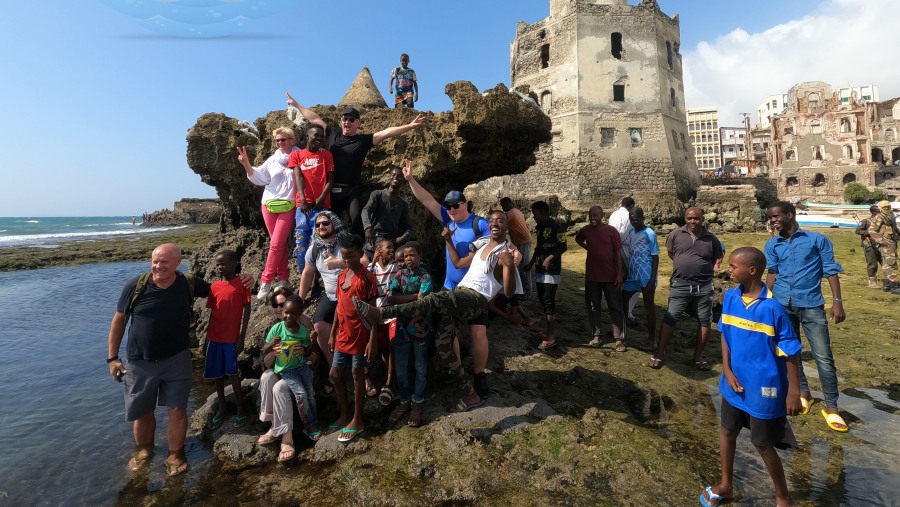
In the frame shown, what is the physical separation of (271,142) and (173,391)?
4439mm

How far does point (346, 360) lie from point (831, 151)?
5761 cm

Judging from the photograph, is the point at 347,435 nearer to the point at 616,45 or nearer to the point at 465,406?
the point at 465,406

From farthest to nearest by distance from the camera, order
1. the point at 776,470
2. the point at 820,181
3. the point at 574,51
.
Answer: the point at 820,181, the point at 574,51, the point at 776,470

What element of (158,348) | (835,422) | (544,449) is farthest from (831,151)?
(158,348)

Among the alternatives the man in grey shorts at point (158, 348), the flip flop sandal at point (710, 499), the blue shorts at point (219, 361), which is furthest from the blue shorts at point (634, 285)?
the man in grey shorts at point (158, 348)

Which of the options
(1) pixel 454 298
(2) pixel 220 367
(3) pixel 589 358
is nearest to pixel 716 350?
(3) pixel 589 358

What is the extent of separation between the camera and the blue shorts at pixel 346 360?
4027 mm

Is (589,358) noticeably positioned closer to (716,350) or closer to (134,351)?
(716,350)

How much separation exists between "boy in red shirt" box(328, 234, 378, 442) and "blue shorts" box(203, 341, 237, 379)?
4.21ft

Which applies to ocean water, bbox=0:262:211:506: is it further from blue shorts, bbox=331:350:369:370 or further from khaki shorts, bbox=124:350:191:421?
blue shorts, bbox=331:350:369:370

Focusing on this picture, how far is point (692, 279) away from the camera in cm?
539

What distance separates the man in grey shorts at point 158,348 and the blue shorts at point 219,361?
0.36m

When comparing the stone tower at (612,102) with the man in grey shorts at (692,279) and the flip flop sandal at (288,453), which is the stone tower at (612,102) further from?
the flip flop sandal at (288,453)

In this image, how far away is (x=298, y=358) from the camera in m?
4.21
